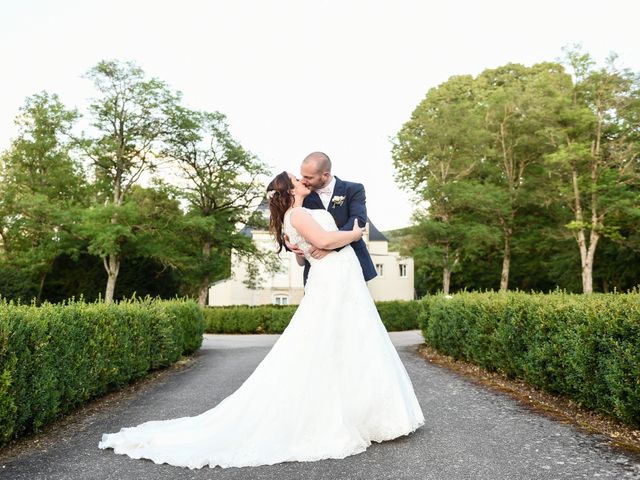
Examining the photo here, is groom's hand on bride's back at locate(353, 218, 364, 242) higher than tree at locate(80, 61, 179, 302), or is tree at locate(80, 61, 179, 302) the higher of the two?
tree at locate(80, 61, 179, 302)

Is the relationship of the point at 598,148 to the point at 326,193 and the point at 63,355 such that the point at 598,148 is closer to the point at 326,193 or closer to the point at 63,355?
the point at 326,193

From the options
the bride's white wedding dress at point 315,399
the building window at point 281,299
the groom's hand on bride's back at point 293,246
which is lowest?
the bride's white wedding dress at point 315,399

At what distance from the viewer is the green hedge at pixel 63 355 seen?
16.4ft

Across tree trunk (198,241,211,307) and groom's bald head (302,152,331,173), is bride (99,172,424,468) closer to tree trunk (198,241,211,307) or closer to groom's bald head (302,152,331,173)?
groom's bald head (302,152,331,173)

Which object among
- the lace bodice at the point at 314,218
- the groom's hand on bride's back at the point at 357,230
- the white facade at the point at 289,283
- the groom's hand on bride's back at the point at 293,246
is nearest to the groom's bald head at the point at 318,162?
the lace bodice at the point at 314,218

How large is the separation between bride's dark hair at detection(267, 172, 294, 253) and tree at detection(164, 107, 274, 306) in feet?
92.3

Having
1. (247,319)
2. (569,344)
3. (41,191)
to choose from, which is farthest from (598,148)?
(41,191)

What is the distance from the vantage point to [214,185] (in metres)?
33.9

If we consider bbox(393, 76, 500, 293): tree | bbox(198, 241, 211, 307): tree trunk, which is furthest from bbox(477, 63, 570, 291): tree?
bbox(198, 241, 211, 307): tree trunk

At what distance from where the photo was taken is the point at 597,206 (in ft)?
104

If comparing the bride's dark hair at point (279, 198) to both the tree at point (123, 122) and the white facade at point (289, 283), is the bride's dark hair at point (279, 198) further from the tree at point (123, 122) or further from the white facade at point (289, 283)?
the white facade at point (289, 283)

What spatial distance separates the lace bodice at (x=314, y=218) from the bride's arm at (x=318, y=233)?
3.0 inches

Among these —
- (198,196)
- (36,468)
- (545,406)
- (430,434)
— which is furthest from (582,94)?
(36,468)

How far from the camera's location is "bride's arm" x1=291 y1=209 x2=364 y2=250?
469 cm
